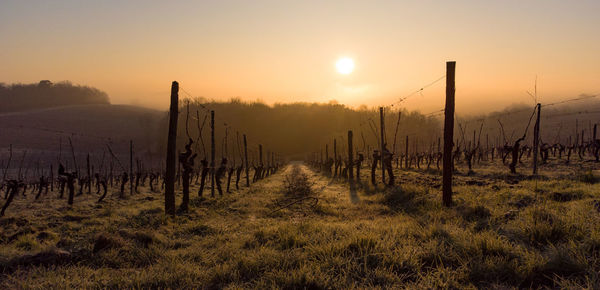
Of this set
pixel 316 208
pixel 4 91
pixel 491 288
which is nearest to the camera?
pixel 491 288

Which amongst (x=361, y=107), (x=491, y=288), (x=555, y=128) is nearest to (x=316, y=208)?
(x=491, y=288)

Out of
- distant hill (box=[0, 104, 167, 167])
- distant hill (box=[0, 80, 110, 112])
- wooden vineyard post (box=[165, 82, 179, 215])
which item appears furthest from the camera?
distant hill (box=[0, 80, 110, 112])

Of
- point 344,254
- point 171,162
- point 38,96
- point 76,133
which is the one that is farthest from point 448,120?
point 38,96

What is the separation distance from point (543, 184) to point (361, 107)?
13259 centimetres

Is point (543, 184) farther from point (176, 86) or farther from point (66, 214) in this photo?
point (66, 214)

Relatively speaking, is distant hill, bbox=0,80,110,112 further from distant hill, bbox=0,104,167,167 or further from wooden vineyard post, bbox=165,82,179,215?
wooden vineyard post, bbox=165,82,179,215

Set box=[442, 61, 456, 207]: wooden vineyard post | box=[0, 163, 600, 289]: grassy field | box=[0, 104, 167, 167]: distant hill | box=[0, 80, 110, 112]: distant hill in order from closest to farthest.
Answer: box=[0, 163, 600, 289]: grassy field < box=[442, 61, 456, 207]: wooden vineyard post < box=[0, 104, 167, 167]: distant hill < box=[0, 80, 110, 112]: distant hill

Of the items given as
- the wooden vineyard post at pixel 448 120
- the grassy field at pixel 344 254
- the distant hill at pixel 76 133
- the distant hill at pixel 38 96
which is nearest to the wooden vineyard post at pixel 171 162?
the grassy field at pixel 344 254

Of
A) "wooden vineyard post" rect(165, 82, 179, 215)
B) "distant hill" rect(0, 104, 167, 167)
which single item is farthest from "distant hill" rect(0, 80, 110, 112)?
"wooden vineyard post" rect(165, 82, 179, 215)

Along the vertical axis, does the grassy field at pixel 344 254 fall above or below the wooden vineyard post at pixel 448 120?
below

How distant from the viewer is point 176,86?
394 inches

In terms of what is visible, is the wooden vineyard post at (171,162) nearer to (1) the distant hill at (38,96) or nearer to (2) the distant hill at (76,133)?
(2) the distant hill at (76,133)

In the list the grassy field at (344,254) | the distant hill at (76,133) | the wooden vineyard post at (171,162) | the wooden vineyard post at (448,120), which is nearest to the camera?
the grassy field at (344,254)

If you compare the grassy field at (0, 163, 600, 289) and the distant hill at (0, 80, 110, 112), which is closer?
the grassy field at (0, 163, 600, 289)
